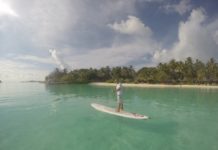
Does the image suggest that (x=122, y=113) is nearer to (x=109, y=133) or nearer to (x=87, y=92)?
(x=109, y=133)

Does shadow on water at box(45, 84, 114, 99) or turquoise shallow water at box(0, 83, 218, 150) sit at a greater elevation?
shadow on water at box(45, 84, 114, 99)

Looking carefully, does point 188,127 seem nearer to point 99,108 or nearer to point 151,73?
point 99,108

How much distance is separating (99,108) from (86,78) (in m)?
107

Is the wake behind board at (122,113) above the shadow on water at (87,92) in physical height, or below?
above

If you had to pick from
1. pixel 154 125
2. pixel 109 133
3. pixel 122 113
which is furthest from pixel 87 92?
pixel 109 133

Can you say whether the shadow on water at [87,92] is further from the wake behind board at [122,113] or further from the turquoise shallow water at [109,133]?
the turquoise shallow water at [109,133]

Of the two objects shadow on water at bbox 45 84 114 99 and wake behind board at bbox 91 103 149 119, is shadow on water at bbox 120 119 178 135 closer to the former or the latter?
wake behind board at bbox 91 103 149 119

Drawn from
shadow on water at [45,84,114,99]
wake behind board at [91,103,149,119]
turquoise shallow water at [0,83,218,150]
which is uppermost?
wake behind board at [91,103,149,119]

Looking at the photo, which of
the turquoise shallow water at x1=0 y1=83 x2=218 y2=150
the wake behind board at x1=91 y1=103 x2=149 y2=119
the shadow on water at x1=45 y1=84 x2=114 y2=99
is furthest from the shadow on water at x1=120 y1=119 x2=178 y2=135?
the shadow on water at x1=45 y1=84 x2=114 y2=99

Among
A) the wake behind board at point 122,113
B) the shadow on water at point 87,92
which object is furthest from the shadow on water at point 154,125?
the shadow on water at point 87,92

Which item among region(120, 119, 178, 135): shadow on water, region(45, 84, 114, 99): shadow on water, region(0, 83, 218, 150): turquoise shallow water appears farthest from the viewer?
region(45, 84, 114, 99): shadow on water

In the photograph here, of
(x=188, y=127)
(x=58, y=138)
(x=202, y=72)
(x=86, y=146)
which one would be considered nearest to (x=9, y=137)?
(x=58, y=138)

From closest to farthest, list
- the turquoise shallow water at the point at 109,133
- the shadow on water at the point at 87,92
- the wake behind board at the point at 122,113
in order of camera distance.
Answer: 1. the turquoise shallow water at the point at 109,133
2. the wake behind board at the point at 122,113
3. the shadow on water at the point at 87,92

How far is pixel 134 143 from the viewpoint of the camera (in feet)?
37.8
